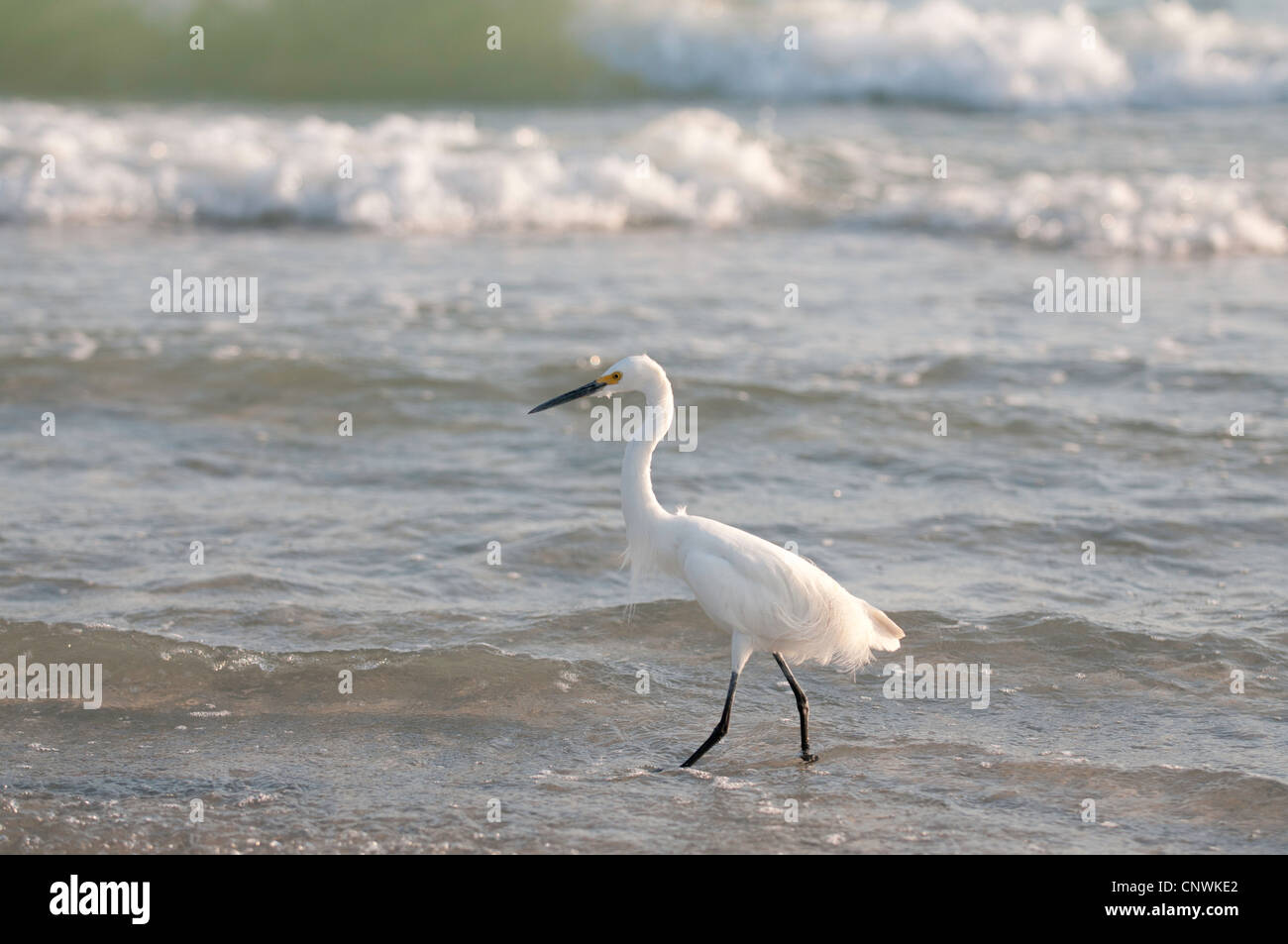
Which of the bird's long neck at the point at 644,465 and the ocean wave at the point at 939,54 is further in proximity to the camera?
the ocean wave at the point at 939,54

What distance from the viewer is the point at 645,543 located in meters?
5.13

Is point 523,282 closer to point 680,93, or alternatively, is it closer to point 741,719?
point 741,719

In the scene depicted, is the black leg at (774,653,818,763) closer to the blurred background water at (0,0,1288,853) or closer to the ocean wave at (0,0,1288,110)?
the blurred background water at (0,0,1288,853)

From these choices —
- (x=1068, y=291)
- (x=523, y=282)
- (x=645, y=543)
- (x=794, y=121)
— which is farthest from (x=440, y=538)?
(x=794, y=121)

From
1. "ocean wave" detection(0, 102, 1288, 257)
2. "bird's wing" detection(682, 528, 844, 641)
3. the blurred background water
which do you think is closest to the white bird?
"bird's wing" detection(682, 528, 844, 641)

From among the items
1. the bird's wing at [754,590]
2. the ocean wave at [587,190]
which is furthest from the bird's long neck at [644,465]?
the ocean wave at [587,190]

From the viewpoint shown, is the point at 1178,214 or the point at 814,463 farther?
the point at 1178,214

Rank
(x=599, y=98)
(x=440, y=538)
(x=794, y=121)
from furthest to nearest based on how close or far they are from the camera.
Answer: (x=599, y=98) < (x=794, y=121) < (x=440, y=538)

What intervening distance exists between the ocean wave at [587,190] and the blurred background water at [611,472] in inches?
2.1

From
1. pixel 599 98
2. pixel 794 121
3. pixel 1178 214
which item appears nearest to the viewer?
A: pixel 1178 214

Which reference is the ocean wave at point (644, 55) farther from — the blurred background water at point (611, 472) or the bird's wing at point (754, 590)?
the bird's wing at point (754, 590)

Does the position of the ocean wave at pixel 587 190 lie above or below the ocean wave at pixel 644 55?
below

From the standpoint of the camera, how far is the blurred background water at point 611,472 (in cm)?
470

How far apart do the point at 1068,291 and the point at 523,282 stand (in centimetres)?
478
